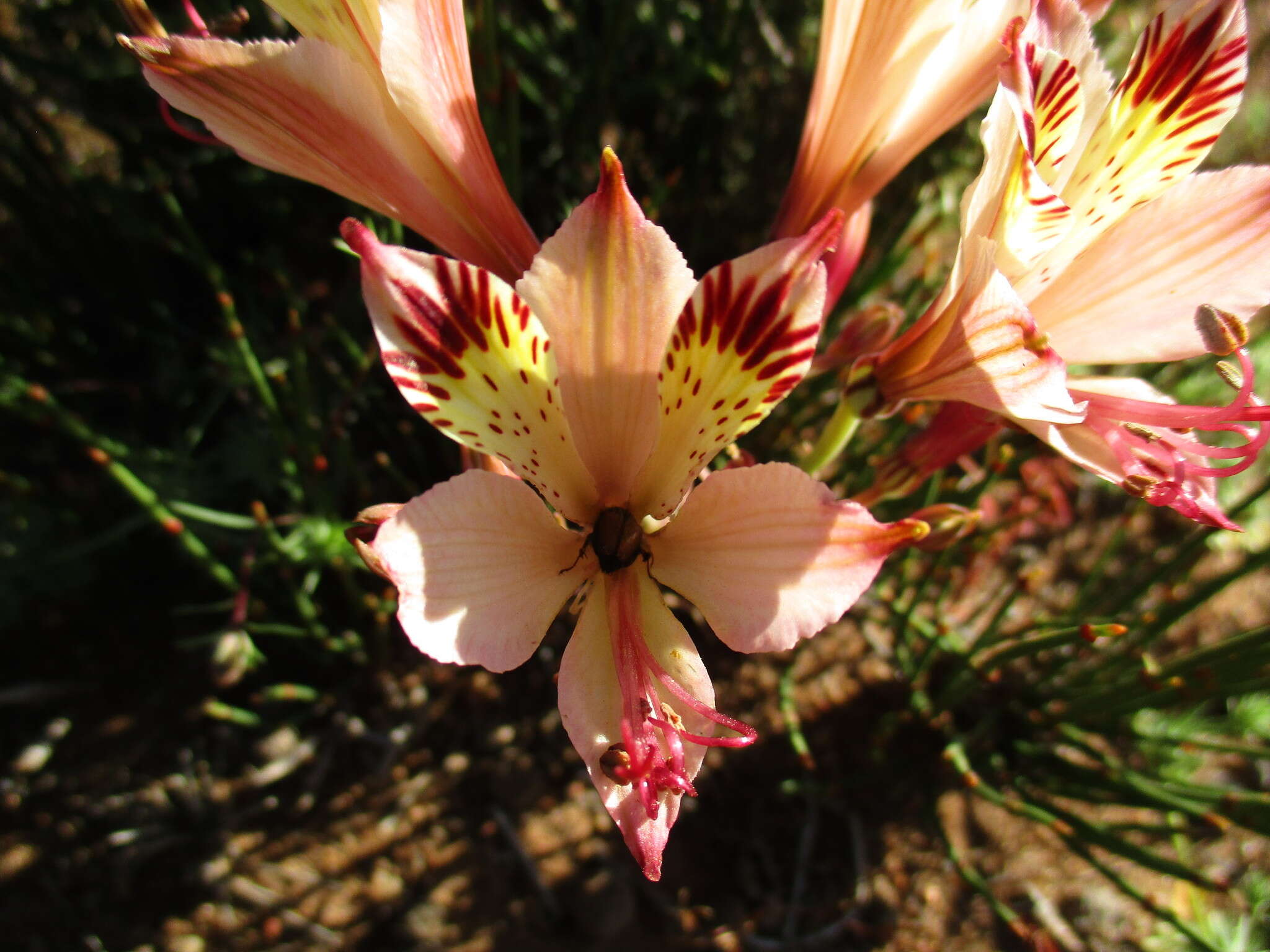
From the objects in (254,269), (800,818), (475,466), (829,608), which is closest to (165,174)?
(254,269)

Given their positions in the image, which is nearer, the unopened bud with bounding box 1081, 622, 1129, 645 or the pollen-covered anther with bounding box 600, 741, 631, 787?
the pollen-covered anther with bounding box 600, 741, 631, 787

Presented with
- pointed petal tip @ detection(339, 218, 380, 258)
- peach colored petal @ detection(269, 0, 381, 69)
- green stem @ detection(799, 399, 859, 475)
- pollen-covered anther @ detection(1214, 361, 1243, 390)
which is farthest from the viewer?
green stem @ detection(799, 399, 859, 475)

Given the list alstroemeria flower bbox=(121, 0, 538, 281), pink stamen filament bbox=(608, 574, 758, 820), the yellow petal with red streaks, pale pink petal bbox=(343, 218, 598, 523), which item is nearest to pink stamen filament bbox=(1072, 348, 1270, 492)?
the yellow petal with red streaks

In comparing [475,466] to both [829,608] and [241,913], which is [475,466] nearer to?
[829,608]

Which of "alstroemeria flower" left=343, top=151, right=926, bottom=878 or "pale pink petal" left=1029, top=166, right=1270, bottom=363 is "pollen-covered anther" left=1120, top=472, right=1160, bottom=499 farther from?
"alstroemeria flower" left=343, top=151, right=926, bottom=878

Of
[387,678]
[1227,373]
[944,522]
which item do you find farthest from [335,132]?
[387,678]

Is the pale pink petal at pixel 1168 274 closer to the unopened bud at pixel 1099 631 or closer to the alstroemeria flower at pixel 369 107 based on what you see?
the unopened bud at pixel 1099 631

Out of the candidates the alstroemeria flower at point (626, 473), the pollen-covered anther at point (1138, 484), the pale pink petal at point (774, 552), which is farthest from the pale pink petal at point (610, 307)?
the pollen-covered anther at point (1138, 484)

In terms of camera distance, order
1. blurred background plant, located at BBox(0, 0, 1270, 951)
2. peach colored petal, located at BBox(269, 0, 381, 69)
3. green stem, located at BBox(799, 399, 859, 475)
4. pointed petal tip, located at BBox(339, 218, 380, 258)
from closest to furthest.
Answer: pointed petal tip, located at BBox(339, 218, 380, 258) → peach colored petal, located at BBox(269, 0, 381, 69) → green stem, located at BBox(799, 399, 859, 475) → blurred background plant, located at BBox(0, 0, 1270, 951)
